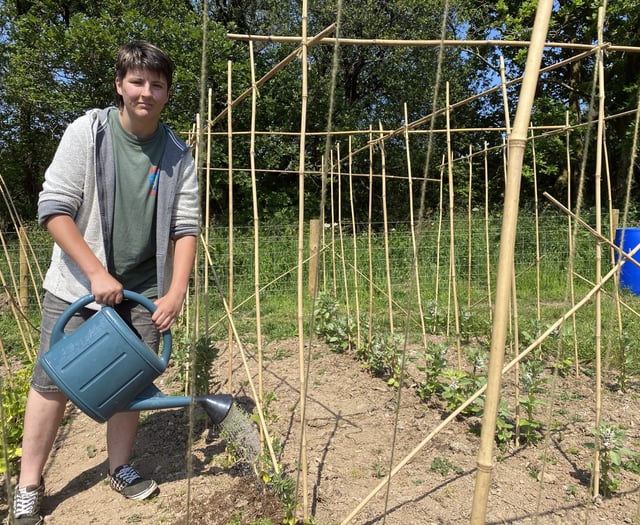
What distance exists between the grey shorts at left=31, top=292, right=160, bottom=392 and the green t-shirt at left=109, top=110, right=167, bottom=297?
0.35ft

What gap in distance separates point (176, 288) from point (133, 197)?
34 centimetres

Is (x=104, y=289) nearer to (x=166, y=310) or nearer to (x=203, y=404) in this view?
(x=166, y=310)

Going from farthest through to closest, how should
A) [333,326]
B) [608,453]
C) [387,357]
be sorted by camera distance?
[333,326] < [387,357] < [608,453]

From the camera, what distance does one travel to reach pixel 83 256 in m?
1.37

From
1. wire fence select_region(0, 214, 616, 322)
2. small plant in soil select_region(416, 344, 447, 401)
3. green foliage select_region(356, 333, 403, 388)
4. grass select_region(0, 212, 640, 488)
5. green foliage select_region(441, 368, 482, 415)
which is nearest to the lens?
green foliage select_region(441, 368, 482, 415)

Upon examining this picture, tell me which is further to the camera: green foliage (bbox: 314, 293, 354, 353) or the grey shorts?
green foliage (bbox: 314, 293, 354, 353)

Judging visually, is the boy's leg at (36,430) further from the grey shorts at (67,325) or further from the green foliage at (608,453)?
the green foliage at (608,453)

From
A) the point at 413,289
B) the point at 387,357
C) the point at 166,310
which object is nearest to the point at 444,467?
the point at 387,357

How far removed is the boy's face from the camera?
1410 millimetres

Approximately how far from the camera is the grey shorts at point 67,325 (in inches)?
58.2

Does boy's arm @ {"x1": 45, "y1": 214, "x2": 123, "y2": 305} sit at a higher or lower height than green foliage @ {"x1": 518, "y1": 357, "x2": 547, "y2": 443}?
higher

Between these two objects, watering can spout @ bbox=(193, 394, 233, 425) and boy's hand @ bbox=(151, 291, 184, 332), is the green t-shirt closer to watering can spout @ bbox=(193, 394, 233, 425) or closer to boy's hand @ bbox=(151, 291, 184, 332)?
boy's hand @ bbox=(151, 291, 184, 332)

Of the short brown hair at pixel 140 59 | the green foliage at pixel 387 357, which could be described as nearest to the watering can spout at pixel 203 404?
the short brown hair at pixel 140 59

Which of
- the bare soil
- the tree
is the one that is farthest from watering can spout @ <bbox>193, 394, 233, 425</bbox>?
the tree
